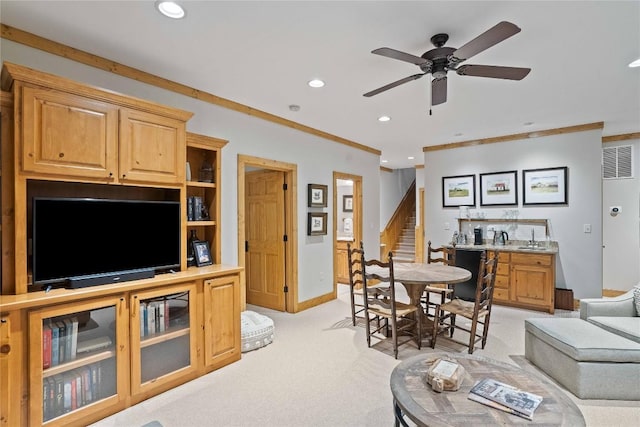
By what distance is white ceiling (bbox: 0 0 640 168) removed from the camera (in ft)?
7.00

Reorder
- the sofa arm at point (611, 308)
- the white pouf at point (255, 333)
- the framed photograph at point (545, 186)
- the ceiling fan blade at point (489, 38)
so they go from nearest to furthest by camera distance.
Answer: the ceiling fan blade at point (489, 38) → the sofa arm at point (611, 308) → the white pouf at point (255, 333) → the framed photograph at point (545, 186)

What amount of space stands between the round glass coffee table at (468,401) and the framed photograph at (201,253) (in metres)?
2.01

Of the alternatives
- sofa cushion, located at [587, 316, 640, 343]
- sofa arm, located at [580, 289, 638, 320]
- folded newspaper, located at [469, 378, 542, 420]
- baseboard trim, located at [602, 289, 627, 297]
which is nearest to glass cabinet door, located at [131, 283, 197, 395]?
folded newspaper, located at [469, 378, 542, 420]

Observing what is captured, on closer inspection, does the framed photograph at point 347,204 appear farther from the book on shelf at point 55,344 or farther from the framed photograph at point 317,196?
the book on shelf at point 55,344

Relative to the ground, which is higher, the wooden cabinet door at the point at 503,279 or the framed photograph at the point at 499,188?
the framed photograph at the point at 499,188

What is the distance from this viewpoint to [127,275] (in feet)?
8.09

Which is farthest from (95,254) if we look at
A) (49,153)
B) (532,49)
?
(532,49)

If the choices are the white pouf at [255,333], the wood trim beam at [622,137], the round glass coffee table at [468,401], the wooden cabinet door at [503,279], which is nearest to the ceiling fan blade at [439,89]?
the round glass coffee table at [468,401]

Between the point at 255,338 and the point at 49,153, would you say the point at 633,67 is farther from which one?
the point at 49,153

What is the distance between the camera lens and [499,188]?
18.2ft

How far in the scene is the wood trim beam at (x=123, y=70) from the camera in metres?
2.37

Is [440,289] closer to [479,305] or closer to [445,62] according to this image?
[479,305]

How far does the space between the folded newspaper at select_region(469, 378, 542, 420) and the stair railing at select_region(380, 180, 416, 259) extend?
23.1ft

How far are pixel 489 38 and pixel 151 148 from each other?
A: 8.25ft
